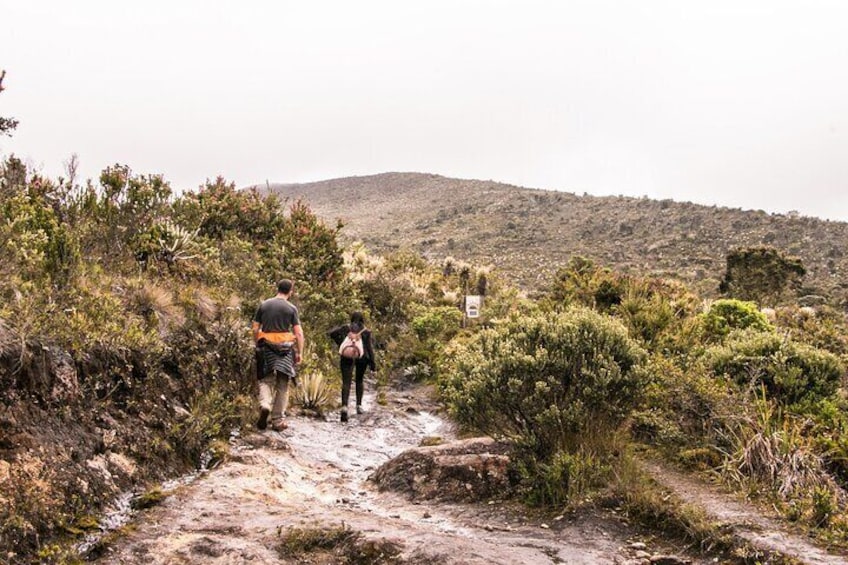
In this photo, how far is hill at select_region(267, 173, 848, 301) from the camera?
3841 centimetres

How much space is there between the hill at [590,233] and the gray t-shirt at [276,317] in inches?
1006

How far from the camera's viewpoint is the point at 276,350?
28.4ft

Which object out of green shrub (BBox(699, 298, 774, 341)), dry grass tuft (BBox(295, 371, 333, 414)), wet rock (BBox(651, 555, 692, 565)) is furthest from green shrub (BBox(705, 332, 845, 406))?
dry grass tuft (BBox(295, 371, 333, 414))

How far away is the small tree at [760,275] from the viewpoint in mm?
26703

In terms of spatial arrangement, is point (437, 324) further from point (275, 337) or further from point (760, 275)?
point (760, 275)

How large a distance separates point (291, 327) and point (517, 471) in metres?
4.02

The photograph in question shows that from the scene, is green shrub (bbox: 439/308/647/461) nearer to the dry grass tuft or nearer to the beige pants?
the beige pants

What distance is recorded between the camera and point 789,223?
4488 centimetres

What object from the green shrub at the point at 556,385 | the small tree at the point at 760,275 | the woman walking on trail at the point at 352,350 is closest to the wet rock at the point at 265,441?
the woman walking on trail at the point at 352,350

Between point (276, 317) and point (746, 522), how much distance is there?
6048 millimetres

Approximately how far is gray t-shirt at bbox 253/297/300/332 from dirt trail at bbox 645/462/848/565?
16.4 ft

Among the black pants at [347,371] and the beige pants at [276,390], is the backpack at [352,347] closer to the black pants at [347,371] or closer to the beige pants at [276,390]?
the black pants at [347,371]

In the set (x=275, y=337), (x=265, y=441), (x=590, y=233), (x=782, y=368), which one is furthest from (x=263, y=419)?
(x=590, y=233)

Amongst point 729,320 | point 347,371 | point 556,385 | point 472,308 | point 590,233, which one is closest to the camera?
point 556,385
